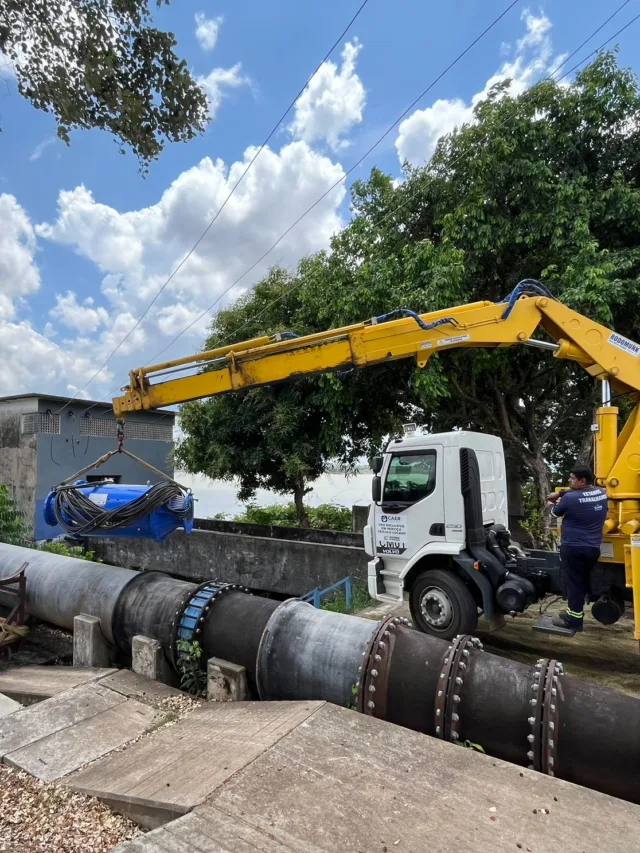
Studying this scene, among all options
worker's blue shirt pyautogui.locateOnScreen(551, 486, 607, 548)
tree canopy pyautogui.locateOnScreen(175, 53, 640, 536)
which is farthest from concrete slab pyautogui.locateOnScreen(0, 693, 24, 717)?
tree canopy pyautogui.locateOnScreen(175, 53, 640, 536)

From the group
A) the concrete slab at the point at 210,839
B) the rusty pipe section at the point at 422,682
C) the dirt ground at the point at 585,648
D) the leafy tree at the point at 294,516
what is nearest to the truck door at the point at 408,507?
the dirt ground at the point at 585,648

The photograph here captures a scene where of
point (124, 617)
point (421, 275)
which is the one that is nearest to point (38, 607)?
point (124, 617)

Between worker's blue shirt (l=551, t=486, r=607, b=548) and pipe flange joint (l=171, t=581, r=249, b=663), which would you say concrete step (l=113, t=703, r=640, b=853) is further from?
worker's blue shirt (l=551, t=486, r=607, b=548)

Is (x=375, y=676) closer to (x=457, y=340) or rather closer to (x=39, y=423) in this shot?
(x=457, y=340)

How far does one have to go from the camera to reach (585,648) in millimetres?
6227

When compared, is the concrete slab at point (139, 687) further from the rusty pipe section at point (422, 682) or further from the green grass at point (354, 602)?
the green grass at point (354, 602)

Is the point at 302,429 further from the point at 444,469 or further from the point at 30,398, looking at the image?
the point at 30,398

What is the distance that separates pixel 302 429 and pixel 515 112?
7.76 m

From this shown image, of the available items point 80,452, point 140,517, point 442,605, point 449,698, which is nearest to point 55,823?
point 449,698

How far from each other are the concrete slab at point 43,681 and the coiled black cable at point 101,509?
160 cm

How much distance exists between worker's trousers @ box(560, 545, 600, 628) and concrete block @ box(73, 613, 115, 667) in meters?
5.22

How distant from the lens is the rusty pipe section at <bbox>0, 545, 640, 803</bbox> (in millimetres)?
3320

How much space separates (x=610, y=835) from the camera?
2.62 metres

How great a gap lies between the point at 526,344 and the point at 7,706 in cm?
669
